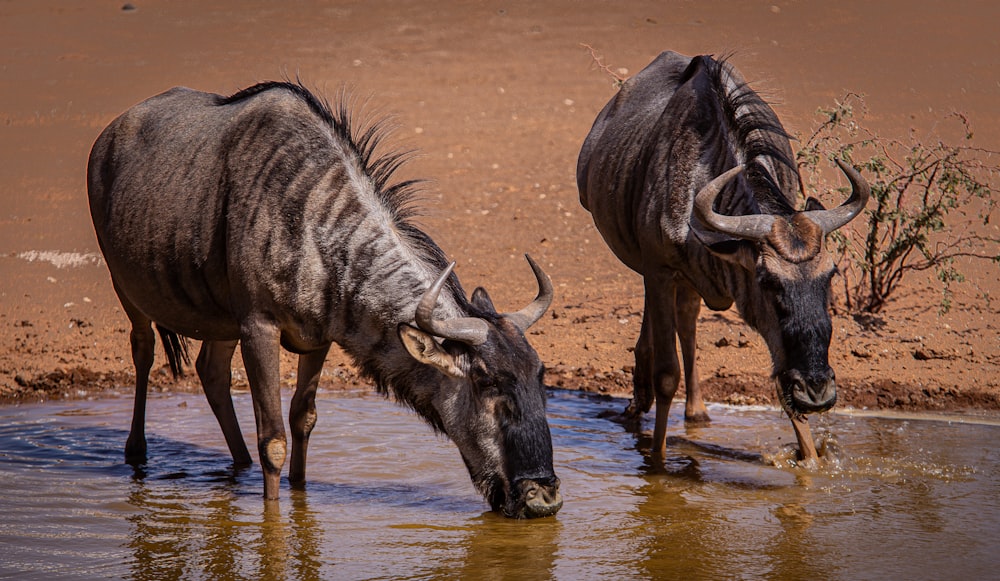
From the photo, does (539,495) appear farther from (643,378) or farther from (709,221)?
(643,378)

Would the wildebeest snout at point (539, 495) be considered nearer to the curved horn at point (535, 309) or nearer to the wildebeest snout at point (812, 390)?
the curved horn at point (535, 309)

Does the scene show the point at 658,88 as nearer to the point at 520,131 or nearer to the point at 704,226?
the point at 704,226

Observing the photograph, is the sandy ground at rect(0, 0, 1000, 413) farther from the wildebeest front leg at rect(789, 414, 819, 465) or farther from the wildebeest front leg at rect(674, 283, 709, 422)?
the wildebeest front leg at rect(789, 414, 819, 465)

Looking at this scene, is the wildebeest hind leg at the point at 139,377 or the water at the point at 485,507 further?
the wildebeest hind leg at the point at 139,377

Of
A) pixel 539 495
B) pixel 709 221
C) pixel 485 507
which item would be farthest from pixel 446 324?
pixel 709 221

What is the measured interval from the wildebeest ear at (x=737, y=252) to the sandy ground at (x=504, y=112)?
157cm

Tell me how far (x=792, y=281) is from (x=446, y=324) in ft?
6.05

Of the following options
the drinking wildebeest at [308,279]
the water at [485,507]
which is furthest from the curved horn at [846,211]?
the drinking wildebeest at [308,279]

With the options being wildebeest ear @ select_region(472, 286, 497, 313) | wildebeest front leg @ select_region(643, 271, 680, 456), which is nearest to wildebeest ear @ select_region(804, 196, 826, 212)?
wildebeest front leg @ select_region(643, 271, 680, 456)

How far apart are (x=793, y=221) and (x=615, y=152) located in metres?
2.39

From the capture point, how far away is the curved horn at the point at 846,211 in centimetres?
604

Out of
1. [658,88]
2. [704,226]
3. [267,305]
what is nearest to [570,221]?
[658,88]

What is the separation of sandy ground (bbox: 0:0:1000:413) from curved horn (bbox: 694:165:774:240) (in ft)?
4.82

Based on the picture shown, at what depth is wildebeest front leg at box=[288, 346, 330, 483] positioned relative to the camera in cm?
632
